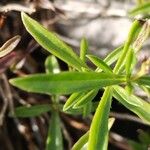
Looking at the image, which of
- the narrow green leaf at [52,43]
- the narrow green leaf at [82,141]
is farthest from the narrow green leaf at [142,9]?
the narrow green leaf at [82,141]

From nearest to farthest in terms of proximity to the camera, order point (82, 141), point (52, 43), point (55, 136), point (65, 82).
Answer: point (65, 82) < point (52, 43) < point (82, 141) < point (55, 136)

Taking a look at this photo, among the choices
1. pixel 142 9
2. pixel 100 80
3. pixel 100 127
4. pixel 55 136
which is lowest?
pixel 55 136

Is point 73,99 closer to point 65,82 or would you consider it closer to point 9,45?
point 65,82

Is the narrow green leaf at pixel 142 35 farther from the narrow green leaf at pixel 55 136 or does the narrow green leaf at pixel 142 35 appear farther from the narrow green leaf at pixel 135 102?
the narrow green leaf at pixel 55 136

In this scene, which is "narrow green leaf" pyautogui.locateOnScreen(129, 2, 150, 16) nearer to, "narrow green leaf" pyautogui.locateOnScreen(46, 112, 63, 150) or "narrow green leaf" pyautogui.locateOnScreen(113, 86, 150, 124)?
"narrow green leaf" pyautogui.locateOnScreen(113, 86, 150, 124)

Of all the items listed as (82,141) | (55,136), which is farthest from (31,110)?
(82,141)
